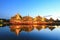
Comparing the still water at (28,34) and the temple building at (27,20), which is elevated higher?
the temple building at (27,20)

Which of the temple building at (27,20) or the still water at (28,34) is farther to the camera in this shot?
the temple building at (27,20)

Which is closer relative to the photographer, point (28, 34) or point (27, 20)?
point (28, 34)

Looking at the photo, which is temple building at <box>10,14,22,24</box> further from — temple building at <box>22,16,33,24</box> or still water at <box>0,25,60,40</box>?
still water at <box>0,25,60,40</box>

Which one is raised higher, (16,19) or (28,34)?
(16,19)

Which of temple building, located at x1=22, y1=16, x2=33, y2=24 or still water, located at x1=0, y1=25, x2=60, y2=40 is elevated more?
temple building, located at x1=22, y1=16, x2=33, y2=24

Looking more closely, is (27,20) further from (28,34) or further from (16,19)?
(28,34)

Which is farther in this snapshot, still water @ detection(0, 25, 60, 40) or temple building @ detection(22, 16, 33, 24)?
temple building @ detection(22, 16, 33, 24)

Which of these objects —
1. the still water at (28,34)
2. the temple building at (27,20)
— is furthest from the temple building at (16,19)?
the still water at (28,34)

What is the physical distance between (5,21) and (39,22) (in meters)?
24.4

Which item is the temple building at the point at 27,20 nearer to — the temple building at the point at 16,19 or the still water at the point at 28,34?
the temple building at the point at 16,19

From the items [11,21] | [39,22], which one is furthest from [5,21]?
[39,22]

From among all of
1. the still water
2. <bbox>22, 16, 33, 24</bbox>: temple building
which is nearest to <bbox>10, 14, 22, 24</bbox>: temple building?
<bbox>22, 16, 33, 24</bbox>: temple building

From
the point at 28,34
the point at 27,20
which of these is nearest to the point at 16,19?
the point at 27,20

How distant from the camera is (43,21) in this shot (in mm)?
79000
